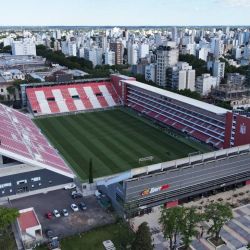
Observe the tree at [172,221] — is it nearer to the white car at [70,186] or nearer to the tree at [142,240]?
the tree at [142,240]

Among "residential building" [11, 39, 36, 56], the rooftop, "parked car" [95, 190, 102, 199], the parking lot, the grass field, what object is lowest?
the parking lot

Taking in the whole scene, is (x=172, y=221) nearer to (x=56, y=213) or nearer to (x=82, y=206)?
(x=82, y=206)

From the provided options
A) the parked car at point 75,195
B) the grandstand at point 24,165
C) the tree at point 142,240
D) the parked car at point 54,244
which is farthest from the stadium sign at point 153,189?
the grandstand at point 24,165

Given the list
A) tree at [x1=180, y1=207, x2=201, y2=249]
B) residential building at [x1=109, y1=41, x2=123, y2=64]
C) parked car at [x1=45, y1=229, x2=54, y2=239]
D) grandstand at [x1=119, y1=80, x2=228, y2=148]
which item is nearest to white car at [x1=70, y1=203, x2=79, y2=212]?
parked car at [x1=45, y1=229, x2=54, y2=239]

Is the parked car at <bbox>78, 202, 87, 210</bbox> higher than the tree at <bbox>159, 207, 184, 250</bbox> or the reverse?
the reverse

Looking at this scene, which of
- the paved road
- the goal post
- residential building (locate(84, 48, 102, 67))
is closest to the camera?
the paved road

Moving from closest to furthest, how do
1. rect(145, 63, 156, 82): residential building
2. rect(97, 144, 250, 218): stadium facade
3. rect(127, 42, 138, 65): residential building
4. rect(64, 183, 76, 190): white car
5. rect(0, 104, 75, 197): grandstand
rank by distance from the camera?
rect(97, 144, 250, 218): stadium facade < rect(0, 104, 75, 197): grandstand < rect(64, 183, 76, 190): white car < rect(145, 63, 156, 82): residential building < rect(127, 42, 138, 65): residential building

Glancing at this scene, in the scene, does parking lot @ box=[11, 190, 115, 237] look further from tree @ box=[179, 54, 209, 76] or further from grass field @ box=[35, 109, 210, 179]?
tree @ box=[179, 54, 209, 76]

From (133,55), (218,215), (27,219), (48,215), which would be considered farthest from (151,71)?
(218,215)
